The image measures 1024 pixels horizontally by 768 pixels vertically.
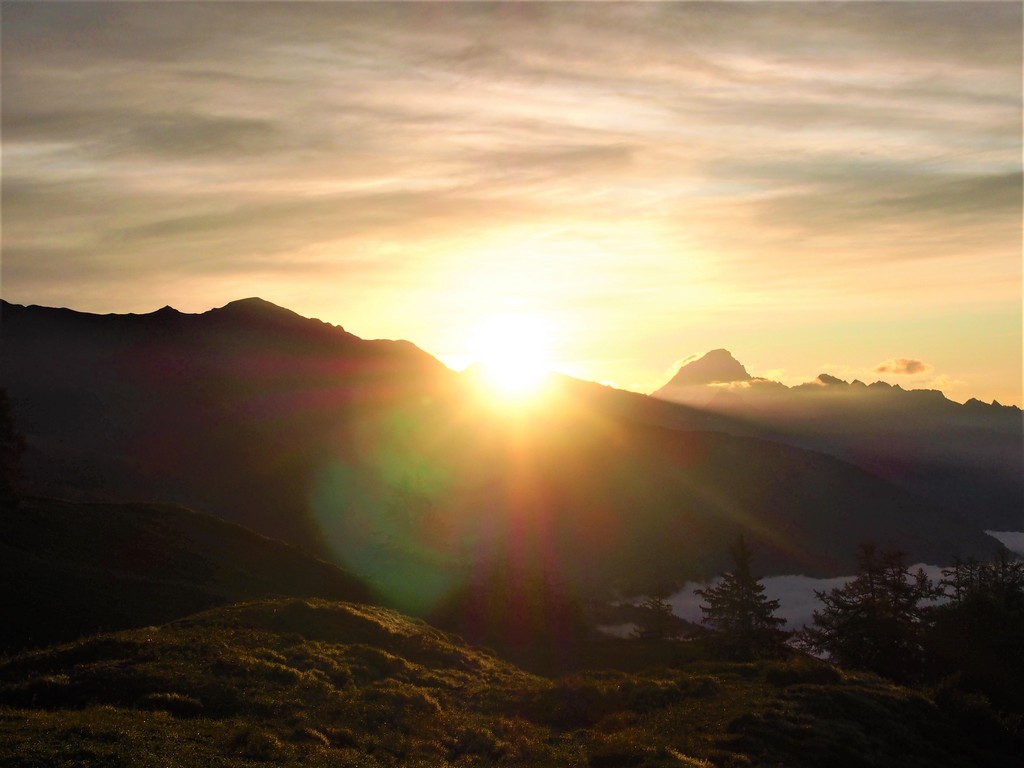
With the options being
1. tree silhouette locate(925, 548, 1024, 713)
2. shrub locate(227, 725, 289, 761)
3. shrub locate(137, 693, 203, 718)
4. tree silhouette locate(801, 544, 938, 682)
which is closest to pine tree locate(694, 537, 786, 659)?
tree silhouette locate(801, 544, 938, 682)

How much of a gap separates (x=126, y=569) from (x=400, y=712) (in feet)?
110

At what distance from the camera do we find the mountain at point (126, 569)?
45.8 metres

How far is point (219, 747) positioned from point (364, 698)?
10.3 metres

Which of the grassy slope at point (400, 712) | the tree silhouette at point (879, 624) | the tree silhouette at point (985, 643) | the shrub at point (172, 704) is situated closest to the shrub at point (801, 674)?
the grassy slope at point (400, 712)

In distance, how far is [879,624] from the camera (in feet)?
176

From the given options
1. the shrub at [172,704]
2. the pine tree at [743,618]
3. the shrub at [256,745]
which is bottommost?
the pine tree at [743,618]

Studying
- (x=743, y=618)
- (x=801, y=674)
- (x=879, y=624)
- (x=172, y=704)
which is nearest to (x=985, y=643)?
(x=879, y=624)

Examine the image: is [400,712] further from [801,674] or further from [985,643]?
[985,643]

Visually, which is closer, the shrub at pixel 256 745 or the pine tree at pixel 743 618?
the shrub at pixel 256 745

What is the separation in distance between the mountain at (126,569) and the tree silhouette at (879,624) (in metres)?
38.9

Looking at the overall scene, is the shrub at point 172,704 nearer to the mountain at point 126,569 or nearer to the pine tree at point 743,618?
the mountain at point 126,569

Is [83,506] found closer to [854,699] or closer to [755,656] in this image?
[755,656]

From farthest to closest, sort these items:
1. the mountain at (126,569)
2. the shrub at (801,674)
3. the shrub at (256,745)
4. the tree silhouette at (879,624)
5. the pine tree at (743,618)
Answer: the pine tree at (743,618) → the tree silhouette at (879,624) → the mountain at (126,569) → the shrub at (801,674) → the shrub at (256,745)

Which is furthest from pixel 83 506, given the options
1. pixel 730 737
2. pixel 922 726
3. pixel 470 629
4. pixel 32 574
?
pixel 922 726
